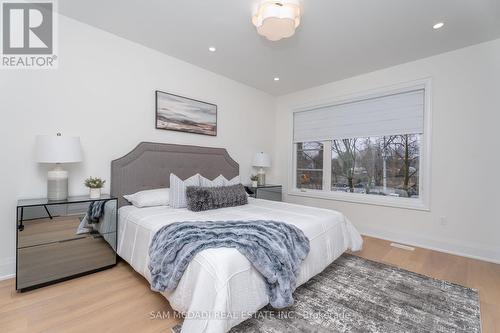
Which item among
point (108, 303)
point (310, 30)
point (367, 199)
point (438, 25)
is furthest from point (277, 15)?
point (367, 199)

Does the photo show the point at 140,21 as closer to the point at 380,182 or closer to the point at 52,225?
the point at 52,225

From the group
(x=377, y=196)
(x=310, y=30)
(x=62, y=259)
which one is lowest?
(x=62, y=259)

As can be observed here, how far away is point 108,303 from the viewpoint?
1814 millimetres

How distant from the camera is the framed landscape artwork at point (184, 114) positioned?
321 cm

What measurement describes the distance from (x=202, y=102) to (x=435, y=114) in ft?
11.0

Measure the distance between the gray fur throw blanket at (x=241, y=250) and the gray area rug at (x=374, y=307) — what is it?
0.22m

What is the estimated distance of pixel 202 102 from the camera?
12.0 feet

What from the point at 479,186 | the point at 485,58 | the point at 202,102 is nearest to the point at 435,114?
the point at 485,58

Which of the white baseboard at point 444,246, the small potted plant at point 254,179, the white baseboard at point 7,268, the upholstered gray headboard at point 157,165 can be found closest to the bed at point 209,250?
the upholstered gray headboard at point 157,165

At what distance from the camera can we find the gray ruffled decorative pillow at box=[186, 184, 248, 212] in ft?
8.39

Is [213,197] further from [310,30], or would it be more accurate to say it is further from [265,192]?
[310,30]

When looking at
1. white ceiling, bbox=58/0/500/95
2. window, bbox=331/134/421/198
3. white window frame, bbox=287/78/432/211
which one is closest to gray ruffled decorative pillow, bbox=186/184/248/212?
white ceiling, bbox=58/0/500/95

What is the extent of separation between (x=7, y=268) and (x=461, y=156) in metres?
5.20

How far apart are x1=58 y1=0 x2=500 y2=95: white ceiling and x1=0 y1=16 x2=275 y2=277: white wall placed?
0.21 meters
